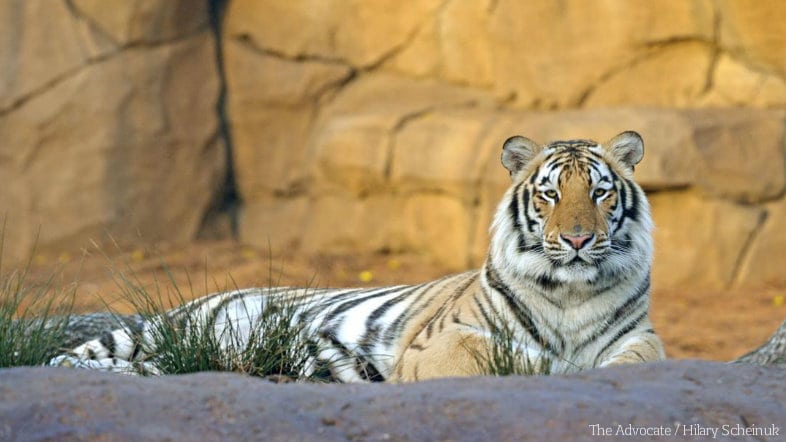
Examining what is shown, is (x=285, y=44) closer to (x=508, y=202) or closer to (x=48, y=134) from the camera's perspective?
(x=48, y=134)

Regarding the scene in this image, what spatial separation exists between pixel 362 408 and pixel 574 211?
5.42 ft

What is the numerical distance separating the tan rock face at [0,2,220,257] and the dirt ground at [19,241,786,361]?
343mm

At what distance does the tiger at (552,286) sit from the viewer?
4.51 meters

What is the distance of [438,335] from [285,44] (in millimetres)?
7071

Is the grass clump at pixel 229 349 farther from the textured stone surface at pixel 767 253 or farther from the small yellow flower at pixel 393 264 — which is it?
the small yellow flower at pixel 393 264

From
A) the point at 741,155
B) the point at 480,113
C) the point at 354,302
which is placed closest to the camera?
the point at 354,302

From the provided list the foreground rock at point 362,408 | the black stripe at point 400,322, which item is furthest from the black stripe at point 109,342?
the foreground rock at point 362,408

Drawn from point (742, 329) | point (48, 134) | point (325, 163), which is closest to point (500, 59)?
point (325, 163)

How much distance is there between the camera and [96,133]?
35.5 feet

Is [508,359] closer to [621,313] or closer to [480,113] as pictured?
[621,313]

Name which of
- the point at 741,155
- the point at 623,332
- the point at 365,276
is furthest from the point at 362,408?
the point at 365,276

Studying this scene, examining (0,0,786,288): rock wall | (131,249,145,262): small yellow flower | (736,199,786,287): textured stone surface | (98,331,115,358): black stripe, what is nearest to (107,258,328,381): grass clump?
(98,331,115,358): black stripe

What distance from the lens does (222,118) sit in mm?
11594

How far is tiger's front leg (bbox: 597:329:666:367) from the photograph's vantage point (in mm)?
4457
